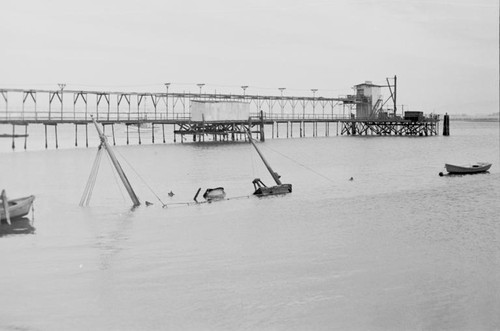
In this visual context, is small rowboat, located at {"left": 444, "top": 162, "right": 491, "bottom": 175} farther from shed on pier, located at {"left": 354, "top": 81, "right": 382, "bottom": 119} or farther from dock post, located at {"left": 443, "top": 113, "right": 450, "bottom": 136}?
dock post, located at {"left": 443, "top": 113, "right": 450, "bottom": 136}

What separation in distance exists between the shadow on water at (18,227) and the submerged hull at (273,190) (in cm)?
1520

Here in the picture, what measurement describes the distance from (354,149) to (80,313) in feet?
257

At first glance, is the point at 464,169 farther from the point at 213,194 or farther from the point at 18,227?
the point at 18,227

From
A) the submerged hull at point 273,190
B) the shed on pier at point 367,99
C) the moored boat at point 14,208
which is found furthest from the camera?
the shed on pier at point 367,99

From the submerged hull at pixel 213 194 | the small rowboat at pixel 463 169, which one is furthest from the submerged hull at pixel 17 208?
the small rowboat at pixel 463 169

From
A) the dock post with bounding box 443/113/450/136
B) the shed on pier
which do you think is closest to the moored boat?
the shed on pier

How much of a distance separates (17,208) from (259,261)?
15149 mm

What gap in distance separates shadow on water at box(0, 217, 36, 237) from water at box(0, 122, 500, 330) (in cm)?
76

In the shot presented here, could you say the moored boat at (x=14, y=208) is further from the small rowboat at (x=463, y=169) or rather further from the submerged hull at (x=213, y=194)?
the small rowboat at (x=463, y=169)

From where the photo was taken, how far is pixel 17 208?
31469mm

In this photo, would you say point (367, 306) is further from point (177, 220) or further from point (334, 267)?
point (177, 220)

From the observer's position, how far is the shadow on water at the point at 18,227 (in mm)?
28688

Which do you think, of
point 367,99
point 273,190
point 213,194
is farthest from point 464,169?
point 367,99

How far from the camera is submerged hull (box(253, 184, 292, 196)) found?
41.2m
